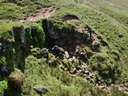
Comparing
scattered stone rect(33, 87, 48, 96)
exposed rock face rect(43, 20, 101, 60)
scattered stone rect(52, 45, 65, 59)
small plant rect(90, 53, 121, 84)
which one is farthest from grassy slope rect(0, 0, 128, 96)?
exposed rock face rect(43, 20, 101, 60)

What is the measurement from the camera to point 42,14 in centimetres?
5219

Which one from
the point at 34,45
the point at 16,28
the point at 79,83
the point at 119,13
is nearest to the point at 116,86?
the point at 79,83

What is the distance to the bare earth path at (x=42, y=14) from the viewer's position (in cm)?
4922

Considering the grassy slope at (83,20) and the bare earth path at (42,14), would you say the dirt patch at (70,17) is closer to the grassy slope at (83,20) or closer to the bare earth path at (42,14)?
the grassy slope at (83,20)

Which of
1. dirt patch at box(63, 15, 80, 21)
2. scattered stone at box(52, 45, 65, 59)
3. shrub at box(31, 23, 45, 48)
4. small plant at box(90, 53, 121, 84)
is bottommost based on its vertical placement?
small plant at box(90, 53, 121, 84)

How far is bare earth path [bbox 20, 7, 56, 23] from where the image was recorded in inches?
1938

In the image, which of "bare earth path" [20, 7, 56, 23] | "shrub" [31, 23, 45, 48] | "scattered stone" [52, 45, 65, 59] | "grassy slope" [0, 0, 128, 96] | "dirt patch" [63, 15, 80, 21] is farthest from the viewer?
"dirt patch" [63, 15, 80, 21]

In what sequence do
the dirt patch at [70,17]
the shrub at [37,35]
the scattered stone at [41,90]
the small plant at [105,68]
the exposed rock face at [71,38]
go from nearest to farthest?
the scattered stone at [41,90] < the shrub at [37,35] < the small plant at [105,68] < the exposed rock face at [71,38] < the dirt patch at [70,17]

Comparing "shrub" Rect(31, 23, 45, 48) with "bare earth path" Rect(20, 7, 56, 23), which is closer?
"shrub" Rect(31, 23, 45, 48)

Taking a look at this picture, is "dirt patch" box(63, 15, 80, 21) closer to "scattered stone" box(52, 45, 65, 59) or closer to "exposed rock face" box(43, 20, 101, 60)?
"exposed rock face" box(43, 20, 101, 60)

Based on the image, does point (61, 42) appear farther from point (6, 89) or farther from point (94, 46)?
point (6, 89)

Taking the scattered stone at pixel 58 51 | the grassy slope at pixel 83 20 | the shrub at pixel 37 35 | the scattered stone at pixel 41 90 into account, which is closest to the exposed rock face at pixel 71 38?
the scattered stone at pixel 58 51

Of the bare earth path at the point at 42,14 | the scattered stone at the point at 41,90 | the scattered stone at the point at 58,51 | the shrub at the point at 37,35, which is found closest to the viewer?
the scattered stone at the point at 41,90

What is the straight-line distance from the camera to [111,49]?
50.8 meters
